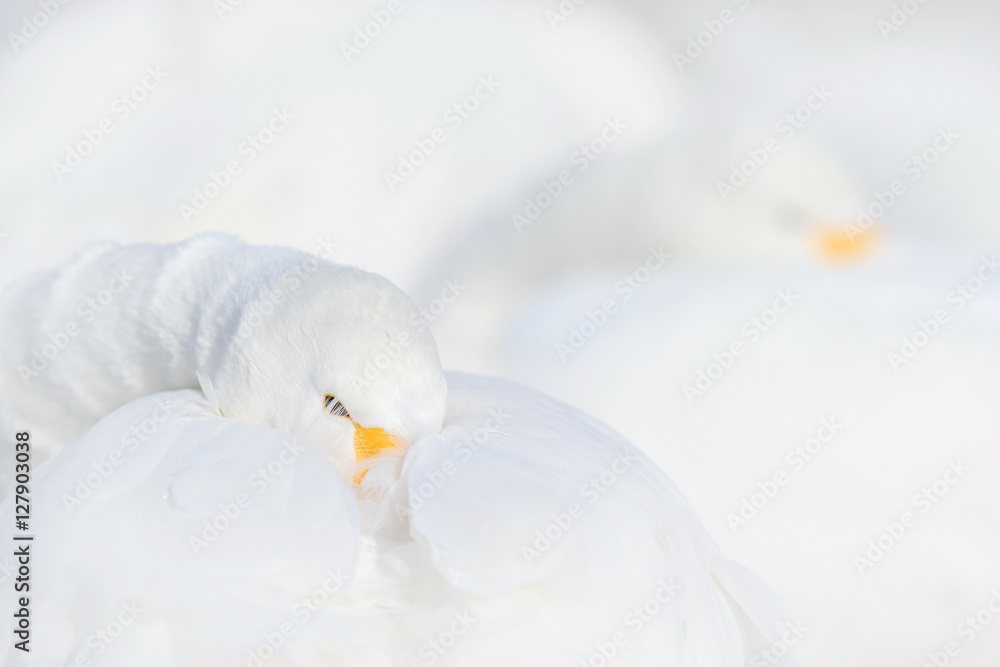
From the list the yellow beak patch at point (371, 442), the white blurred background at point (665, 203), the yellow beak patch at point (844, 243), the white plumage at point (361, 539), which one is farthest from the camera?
the yellow beak patch at point (844, 243)

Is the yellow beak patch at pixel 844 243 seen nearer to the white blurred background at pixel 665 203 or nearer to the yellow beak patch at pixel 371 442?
the white blurred background at pixel 665 203

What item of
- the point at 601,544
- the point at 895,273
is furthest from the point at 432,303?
the point at 601,544

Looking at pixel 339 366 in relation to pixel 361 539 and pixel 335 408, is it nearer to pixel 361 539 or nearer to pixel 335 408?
pixel 335 408

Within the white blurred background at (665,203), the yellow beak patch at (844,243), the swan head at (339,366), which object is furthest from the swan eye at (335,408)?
the yellow beak patch at (844,243)

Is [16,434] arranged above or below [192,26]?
below

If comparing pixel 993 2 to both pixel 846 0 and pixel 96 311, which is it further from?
pixel 96 311

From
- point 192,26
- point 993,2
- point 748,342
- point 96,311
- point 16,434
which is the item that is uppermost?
point 993,2

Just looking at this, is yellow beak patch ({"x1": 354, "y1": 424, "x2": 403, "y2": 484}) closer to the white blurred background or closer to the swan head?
the swan head
